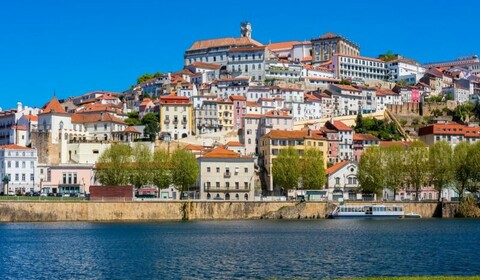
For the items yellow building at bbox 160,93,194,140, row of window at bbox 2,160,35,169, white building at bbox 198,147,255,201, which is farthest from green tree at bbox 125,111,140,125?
white building at bbox 198,147,255,201

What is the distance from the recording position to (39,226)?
71250 millimetres

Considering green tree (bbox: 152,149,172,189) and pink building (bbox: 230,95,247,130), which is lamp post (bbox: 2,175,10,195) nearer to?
green tree (bbox: 152,149,172,189)

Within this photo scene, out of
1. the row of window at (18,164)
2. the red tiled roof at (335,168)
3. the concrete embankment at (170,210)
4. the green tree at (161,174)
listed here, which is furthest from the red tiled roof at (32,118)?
the red tiled roof at (335,168)

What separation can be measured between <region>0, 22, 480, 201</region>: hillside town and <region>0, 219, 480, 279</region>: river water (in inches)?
1008

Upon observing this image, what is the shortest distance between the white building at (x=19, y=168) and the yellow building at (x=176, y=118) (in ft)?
93.5

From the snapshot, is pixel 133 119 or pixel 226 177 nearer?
pixel 226 177

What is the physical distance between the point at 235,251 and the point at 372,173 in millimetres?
46653

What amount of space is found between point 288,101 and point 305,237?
83846 mm

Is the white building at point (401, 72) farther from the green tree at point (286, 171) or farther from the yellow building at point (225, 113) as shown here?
the green tree at point (286, 171)

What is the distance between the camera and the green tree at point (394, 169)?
90.2m

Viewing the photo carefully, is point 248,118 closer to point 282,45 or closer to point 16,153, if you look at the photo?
point 16,153

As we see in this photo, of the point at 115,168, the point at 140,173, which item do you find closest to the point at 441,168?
the point at 140,173

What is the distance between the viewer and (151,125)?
12056 cm

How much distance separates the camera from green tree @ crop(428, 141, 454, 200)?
293 feet
